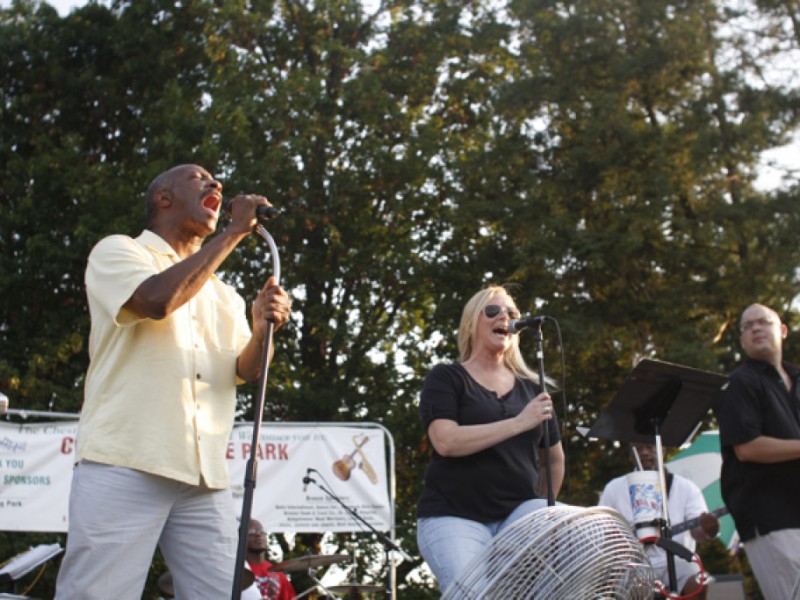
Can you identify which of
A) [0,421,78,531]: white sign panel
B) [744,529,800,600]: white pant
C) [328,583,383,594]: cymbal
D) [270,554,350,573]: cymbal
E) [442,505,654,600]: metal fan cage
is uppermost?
[442,505,654,600]: metal fan cage

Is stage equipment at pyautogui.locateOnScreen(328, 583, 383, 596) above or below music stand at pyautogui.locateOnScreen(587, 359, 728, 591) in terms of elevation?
below

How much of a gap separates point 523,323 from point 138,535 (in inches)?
68.6

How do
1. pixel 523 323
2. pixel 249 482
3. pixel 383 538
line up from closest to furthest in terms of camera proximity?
pixel 249 482, pixel 523 323, pixel 383 538

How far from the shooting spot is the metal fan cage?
9.37ft

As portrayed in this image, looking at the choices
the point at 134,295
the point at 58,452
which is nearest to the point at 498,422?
the point at 134,295

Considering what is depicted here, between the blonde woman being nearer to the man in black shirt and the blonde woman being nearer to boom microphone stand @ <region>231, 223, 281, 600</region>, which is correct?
boom microphone stand @ <region>231, 223, 281, 600</region>

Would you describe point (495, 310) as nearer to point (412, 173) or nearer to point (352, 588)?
point (352, 588)

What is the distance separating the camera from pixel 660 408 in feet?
17.1

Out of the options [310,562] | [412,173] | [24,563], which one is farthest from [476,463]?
[412,173]

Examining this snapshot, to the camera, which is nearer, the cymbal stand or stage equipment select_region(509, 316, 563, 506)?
stage equipment select_region(509, 316, 563, 506)

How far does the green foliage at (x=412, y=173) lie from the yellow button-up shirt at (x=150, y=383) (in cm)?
1167

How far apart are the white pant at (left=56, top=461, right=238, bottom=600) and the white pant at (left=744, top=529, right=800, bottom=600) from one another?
8.65 ft

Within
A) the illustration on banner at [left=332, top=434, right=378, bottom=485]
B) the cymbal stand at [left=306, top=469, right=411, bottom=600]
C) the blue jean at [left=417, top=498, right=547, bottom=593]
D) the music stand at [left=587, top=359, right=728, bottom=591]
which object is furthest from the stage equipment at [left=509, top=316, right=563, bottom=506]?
the illustration on banner at [left=332, top=434, right=378, bottom=485]

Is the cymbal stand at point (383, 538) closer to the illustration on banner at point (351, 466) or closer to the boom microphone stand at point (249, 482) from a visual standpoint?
the illustration on banner at point (351, 466)
